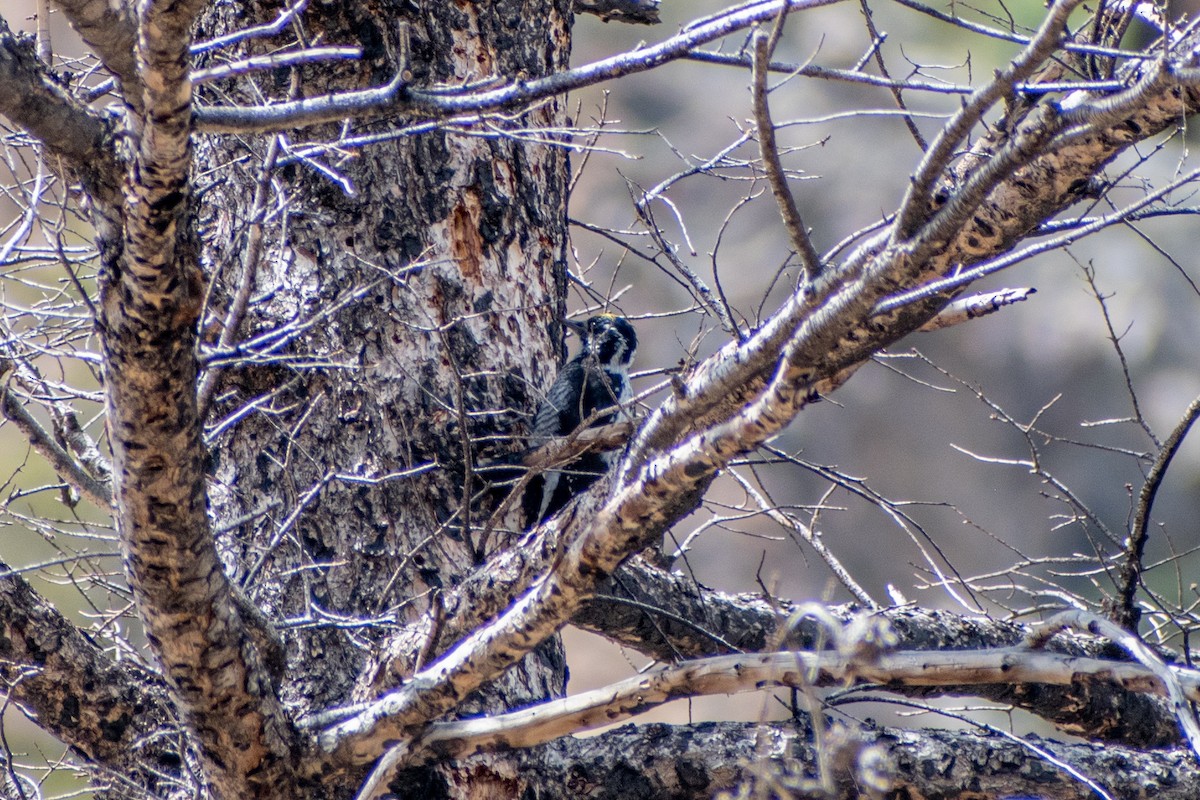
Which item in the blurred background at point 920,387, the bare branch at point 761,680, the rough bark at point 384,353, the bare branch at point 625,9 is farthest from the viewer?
the blurred background at point 920,387

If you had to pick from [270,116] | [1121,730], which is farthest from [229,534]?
[1121,730]

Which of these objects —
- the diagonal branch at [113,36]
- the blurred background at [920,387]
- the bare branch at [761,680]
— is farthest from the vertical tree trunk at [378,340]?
the blurred background at [920,387]

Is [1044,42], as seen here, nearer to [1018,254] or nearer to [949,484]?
[1018,254]

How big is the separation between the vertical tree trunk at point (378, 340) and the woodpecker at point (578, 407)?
89mm

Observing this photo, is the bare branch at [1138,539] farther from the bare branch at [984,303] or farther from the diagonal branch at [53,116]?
the diagonal branch at [53,116]

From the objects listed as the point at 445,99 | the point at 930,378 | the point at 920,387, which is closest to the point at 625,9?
the point at 445,99

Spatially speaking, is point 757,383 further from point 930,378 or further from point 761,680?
point 930,378

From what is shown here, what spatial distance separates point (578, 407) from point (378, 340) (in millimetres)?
843

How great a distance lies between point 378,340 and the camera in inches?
124

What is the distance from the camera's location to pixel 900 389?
58.2ft

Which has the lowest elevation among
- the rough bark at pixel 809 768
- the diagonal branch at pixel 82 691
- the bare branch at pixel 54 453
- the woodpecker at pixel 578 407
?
the rough bark at pixel 809 768

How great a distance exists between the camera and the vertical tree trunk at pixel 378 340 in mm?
2973

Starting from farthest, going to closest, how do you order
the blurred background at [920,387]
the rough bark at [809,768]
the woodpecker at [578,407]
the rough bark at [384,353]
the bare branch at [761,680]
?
1. the blurred background at [920,387]
2. the woodpecker at [578,407]
3. the rough bark at [384,353]
4. the rough bark at [809,768]
5. the bare branch at [761,680]

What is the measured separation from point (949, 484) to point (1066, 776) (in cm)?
1520
